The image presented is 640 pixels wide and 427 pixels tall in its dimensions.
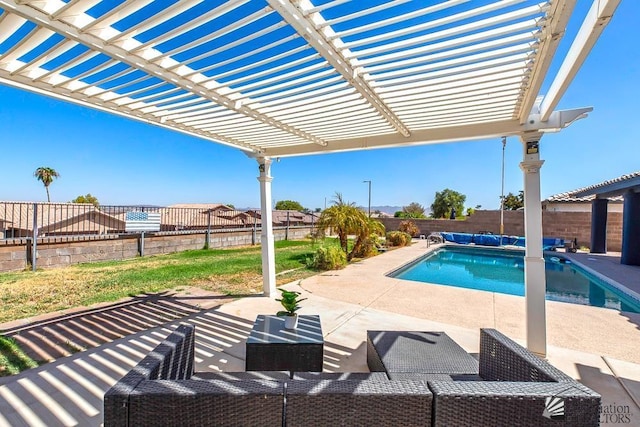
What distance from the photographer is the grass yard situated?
5785 mm

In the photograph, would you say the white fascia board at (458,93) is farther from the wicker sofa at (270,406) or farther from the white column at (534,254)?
the wicker sofa at (270,406)

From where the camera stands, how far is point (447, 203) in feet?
126

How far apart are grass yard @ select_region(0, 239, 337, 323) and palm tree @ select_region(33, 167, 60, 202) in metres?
39.5

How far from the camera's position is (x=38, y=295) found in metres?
6.16

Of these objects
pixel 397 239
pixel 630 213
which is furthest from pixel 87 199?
pixel 630 213

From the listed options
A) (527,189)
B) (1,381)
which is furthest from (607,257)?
(1,381)

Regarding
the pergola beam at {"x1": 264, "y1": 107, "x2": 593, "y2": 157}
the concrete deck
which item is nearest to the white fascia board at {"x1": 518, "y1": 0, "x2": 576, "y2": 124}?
the pergola beam at {"x1": 264, "y1": 107, "x2": 593, "y2": 157}

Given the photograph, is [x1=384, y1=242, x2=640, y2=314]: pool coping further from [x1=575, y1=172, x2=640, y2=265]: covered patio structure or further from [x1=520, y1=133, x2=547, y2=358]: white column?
[x1=520, y1=133, x2=547, y2=358]: white column

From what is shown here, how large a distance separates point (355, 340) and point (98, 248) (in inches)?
392

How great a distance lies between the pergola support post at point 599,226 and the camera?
13633 millimetres

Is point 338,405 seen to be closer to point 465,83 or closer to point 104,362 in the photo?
point 465,83

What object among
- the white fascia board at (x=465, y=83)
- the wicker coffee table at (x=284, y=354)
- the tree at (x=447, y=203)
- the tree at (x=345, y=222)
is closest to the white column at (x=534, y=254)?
the white fascia board at (x=465, y=83)

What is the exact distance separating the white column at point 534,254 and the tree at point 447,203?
34994 mm

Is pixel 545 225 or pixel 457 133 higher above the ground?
pixel 457 133
